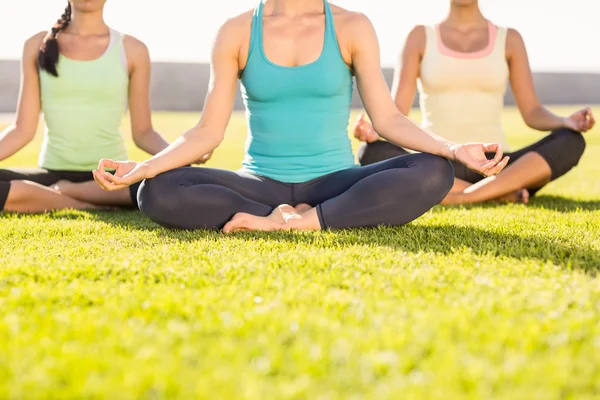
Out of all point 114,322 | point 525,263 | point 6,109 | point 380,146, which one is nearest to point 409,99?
point 380,146

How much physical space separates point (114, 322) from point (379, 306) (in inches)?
25.0

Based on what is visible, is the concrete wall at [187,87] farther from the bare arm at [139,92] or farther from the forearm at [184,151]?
the forearm at [184,151]

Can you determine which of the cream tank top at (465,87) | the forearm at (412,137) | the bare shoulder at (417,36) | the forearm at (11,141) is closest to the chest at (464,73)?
the cream tank top at (465,87)

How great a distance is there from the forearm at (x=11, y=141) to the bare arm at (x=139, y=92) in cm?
58

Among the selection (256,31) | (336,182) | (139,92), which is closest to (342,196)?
(336,182)

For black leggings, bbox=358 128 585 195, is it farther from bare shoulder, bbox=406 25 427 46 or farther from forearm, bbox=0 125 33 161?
forearm, bbox=0 125 33 161

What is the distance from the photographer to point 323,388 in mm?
1292

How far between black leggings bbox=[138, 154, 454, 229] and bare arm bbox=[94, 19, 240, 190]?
81 mm

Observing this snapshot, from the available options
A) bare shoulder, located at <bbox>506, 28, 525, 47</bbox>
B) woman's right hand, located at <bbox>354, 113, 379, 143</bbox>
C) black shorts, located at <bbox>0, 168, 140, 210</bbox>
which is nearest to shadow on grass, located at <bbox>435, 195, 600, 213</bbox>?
woman's right hand, located at <bbox>354, 113, 379, 143</bbox>

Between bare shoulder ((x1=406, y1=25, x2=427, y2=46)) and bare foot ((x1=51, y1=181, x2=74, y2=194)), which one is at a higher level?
bare shoulder ((x1=406, y1=25, x2=427, y2=46))

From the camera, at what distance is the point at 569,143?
3.97m

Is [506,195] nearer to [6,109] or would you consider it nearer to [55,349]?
[55,349]

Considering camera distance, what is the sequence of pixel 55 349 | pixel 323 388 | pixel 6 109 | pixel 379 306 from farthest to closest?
pixel 6 109 < pixel 379 306 < pixel 55 349 < pixel 323 388

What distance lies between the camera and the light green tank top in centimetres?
395
